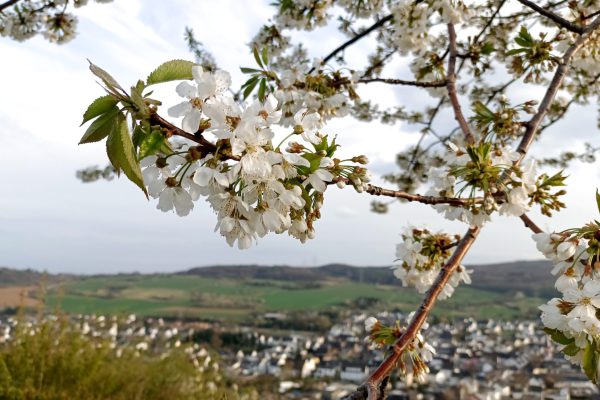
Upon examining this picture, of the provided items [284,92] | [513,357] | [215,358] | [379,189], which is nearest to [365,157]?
[379,189]

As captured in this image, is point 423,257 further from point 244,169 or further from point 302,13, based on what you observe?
point 302,13

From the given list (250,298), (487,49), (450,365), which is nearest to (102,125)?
(487,49)

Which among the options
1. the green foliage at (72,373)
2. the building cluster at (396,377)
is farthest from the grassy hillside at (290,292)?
the green foliage at (72,373)

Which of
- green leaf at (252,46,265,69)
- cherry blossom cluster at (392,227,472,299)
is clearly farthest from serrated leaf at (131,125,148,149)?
cherry blossom cluster at (392,227,472,299)

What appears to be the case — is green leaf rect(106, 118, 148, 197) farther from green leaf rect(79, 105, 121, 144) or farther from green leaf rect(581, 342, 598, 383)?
green leaf rect(581, 342, 598, 383)

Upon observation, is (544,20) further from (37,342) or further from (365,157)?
(37,342)

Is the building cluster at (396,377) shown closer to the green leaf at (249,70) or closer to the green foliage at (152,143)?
the green leaf at (249,70)
